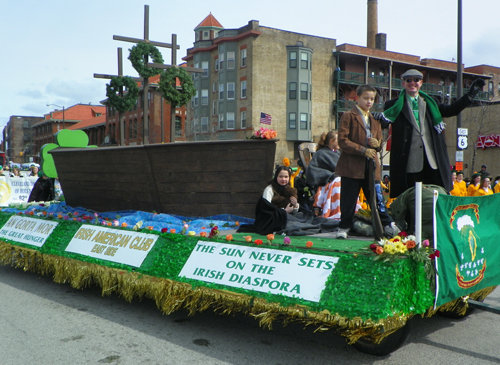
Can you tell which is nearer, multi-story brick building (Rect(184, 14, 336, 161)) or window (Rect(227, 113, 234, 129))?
multi-story brick building (Rect(184, 14, 336, 161))

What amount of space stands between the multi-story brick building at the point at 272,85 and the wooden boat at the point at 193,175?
2958 cm

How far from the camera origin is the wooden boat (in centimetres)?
611

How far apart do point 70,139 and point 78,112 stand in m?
84.3

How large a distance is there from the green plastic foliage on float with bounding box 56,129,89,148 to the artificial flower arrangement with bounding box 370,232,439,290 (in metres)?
7.29

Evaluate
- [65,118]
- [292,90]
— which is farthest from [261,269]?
[65,118]

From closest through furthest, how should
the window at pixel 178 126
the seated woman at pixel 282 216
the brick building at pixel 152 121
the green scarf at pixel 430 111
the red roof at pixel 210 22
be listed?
the green scarf at pixel 430 111
the seated woman at pixel 282 216
the brick building at pixel 152 121
the window at pixel 178 126
the red roof at pixel 210 22

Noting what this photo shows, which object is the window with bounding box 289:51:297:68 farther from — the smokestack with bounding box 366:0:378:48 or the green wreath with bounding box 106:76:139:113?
the green wreath with bounding box 106:76:139:113

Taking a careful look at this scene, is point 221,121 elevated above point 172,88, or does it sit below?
above

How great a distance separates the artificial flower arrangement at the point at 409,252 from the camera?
3246 millimetres

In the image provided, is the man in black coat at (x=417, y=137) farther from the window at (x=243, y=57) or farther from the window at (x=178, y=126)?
the window at (x=178, y=126)

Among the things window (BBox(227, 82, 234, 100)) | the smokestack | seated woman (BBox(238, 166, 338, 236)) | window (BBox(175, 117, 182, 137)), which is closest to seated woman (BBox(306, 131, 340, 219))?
seated woman (BBox(238, 166, 338, 236))

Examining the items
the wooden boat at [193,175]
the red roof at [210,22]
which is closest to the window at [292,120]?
the red roof at [210,22]

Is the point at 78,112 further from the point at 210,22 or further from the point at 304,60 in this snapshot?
the point at 304,60

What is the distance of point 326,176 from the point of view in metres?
6.80
